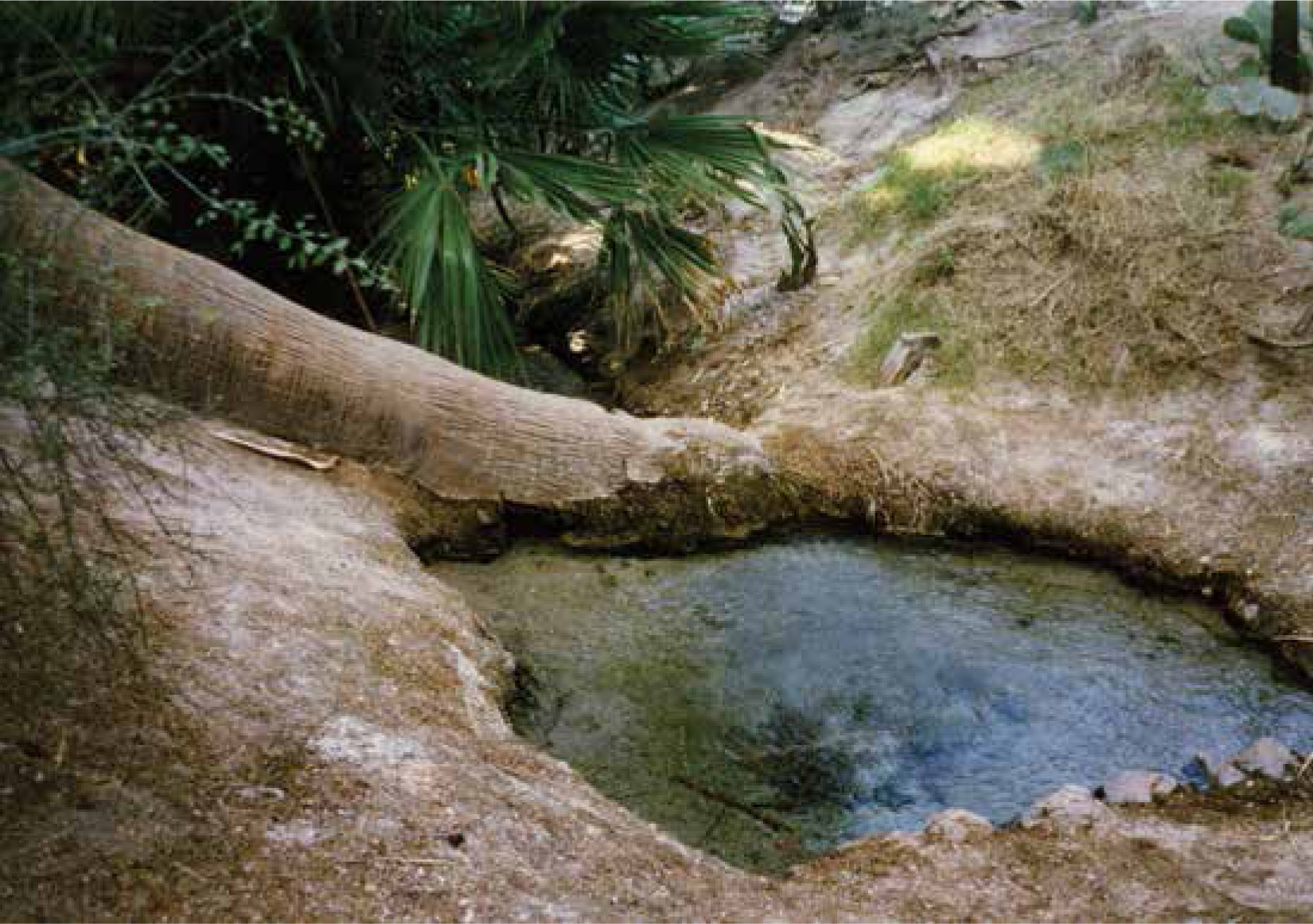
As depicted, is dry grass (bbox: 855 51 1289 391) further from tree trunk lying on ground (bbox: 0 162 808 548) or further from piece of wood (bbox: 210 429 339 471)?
piece of wood (bbox: 210 429 339 471)

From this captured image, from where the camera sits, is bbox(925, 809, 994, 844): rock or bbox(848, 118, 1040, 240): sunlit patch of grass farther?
bbox(848, 118, 1040, 240): sunlit patch of grass

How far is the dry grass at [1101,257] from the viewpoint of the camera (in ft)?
16.8

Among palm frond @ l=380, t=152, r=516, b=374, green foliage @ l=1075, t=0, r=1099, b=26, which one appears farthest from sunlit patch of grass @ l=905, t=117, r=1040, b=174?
palm frond @ l=380, t=152, r=516, b=374

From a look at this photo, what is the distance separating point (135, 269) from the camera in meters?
3.83

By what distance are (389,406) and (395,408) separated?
0.07 feet

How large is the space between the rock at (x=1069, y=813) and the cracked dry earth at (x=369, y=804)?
0.03 ft

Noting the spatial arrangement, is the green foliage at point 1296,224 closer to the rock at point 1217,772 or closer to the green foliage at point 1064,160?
the green foliage at point 1064,160

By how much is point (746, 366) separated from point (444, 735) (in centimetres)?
374

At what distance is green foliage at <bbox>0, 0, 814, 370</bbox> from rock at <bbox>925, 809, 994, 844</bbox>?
3.03 m

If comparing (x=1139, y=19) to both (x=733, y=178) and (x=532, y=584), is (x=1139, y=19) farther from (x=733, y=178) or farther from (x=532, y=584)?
(x=532, y=584)

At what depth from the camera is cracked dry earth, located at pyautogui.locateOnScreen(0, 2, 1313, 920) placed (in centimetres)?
208

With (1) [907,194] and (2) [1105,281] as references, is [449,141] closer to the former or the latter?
(1) [907,194]

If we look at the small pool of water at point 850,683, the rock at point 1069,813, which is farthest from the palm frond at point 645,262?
the rock at point 1069,813

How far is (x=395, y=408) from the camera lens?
4449 mm
